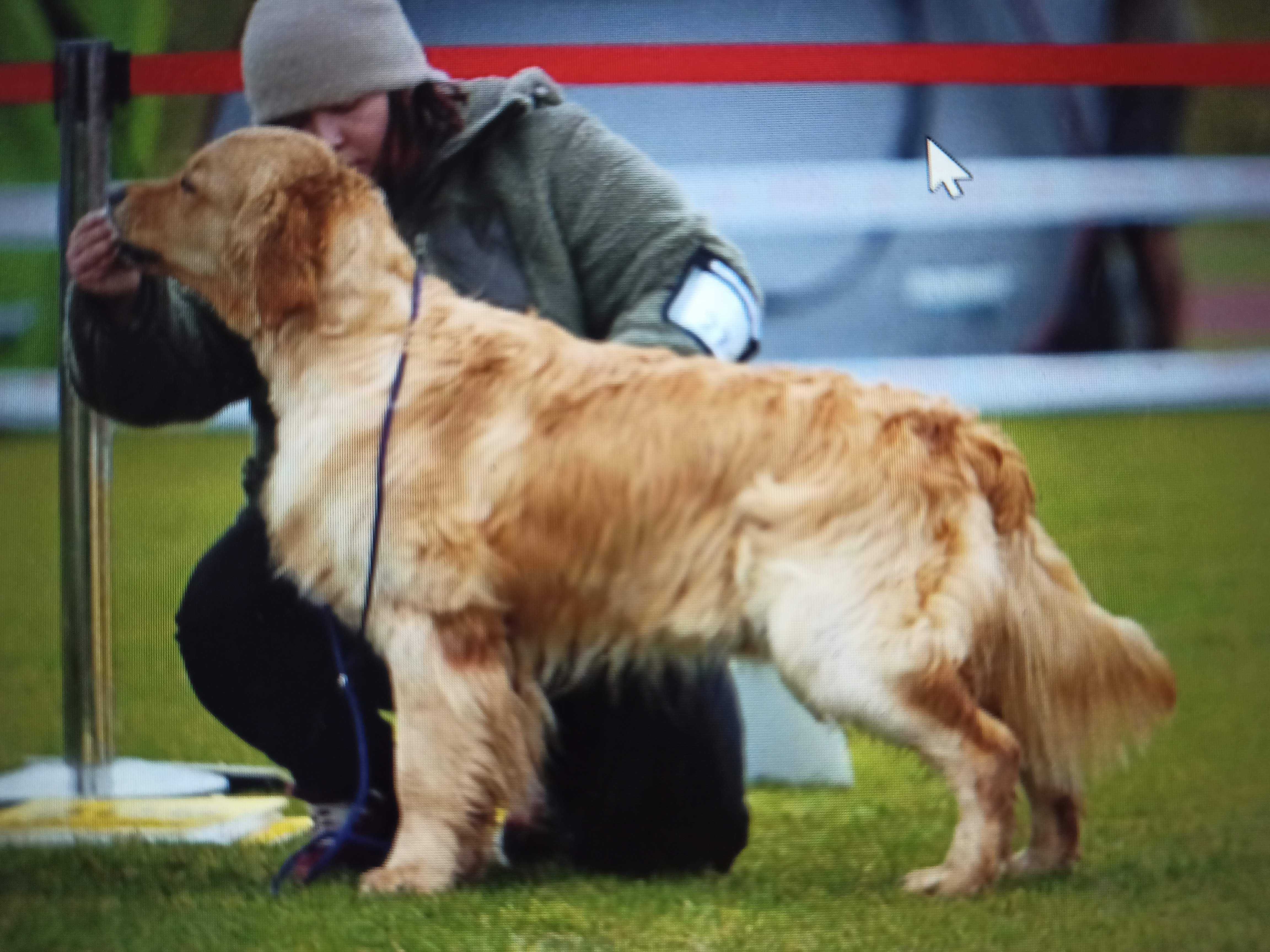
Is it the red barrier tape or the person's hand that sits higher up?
the red barrier tape

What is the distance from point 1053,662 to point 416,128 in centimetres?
86

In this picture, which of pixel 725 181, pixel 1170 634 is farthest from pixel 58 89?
pixel 1170 634

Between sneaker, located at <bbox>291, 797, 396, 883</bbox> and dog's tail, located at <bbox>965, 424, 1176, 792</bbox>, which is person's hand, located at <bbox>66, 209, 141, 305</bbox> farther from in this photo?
dog's tail, located at <bbox>965, 424, 1176, 792</bbox>

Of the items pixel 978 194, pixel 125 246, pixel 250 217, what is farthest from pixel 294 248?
pixel 978 194

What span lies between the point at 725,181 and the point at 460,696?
1.94 feet

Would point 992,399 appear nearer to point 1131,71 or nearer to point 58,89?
point 1131,71

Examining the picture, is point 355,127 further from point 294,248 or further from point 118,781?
point 118,781

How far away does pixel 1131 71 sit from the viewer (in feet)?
5.71

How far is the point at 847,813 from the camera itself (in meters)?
1.86

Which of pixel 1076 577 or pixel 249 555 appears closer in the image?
pixel 1076 577

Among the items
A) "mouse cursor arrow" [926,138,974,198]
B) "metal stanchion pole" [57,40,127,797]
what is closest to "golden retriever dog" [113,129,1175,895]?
"metal stanchion pole" [57,40,127,797]

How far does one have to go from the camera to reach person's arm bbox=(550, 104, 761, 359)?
1.81m

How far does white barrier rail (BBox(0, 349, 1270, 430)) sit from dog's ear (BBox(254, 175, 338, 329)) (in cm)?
53

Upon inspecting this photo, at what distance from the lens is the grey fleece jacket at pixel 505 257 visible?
1.82 metres
